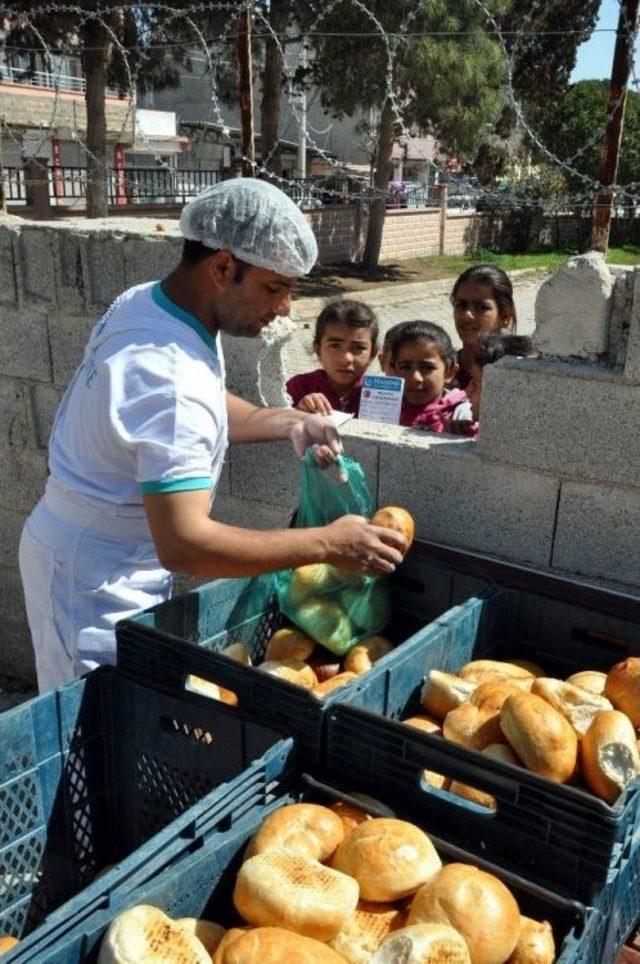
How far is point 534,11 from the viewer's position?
23.7 meters

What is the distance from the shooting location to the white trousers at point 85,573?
2258 millimetres

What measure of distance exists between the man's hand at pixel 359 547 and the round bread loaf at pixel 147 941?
855 mm

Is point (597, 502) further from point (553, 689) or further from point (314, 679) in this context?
point (314, 679)

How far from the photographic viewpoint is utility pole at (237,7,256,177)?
418 inches

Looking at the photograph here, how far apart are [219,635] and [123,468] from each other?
0.56m

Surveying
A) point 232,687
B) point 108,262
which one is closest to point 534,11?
point 108,262

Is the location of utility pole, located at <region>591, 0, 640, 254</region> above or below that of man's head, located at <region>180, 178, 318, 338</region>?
above

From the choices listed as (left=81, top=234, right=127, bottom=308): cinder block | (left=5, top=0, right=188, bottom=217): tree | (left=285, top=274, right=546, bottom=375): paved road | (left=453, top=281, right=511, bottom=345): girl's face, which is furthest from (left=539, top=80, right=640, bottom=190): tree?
(left=81, top=234, right=127, bottom=308): cinder block

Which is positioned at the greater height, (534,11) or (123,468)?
(534,11)

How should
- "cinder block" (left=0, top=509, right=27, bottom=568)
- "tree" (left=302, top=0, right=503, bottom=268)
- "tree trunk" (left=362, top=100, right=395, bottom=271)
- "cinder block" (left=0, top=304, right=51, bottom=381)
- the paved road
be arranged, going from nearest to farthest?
"cinder block" (left=0, top=304, right=51, bottom=381) < "cinder block" (left=0, top=509, right=27, bottom=568) < the paved road < "tree" (left=302, top=0, right=503, bottom=268) < "tree trunk" (left=362, top=100, right=395, bottom=271)

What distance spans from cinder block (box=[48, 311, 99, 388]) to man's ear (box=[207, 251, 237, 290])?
1442mm

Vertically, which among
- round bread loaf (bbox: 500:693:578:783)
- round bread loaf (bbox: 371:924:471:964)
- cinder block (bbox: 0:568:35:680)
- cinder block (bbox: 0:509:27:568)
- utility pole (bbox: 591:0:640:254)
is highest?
utility pole (bbox: 591:0:640:254)

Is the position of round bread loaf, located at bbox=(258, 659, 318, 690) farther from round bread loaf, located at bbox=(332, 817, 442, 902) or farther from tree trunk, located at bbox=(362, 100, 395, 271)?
tree trunk, located at bbox=(362, 100, 395, 271)

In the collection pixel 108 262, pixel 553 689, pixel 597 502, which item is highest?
pixel 108 262
